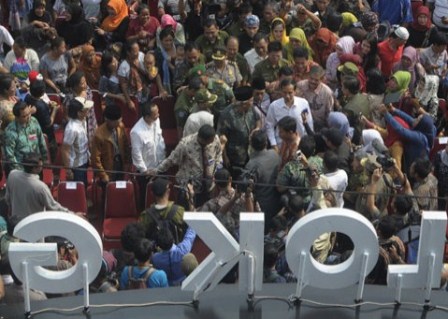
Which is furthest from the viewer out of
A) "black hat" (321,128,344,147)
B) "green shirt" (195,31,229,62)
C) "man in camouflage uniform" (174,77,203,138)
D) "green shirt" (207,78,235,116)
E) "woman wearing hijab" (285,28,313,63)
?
"green shirt" (195,31,229,62)

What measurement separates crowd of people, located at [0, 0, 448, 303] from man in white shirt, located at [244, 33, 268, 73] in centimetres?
3

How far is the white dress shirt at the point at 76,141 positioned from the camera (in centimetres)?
1150

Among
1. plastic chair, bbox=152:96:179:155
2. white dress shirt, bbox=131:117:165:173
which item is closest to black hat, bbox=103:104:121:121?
white dress shirt, bbox=131:117:165:173

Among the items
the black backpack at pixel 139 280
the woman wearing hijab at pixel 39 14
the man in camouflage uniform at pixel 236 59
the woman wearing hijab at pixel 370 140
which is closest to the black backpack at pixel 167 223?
the black backpack at pixel 139 280

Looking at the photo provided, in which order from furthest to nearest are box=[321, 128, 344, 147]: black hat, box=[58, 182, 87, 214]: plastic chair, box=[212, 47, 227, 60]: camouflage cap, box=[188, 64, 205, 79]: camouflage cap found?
1. box=[212, 47, 227, 60]: camouflage cap
2. box=[188, 64, 205, 79]: camouflage cap
3. box=[58, 182, 87, 214]: plastic chair
4. box=[321, 128, 344, 147]: black hat

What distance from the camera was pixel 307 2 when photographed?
1515cm

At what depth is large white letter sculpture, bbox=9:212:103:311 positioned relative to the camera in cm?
723

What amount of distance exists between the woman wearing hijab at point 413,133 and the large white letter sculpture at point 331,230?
13.9ft

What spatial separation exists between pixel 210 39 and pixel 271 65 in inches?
43.2

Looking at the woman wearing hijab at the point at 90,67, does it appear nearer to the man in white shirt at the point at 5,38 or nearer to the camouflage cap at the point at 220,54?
the man in white shirt at the point at 5,38

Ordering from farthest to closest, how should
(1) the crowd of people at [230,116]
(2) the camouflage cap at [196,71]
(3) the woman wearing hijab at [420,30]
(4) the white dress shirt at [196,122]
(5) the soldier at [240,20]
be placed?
(3) the woman wearing hijab at [420,30], (5) the soldier at [240,20], (2) the camouflage cap at [196,71], (4) the white dress shirt at [196,122], (1) the crowd of people at [230,116]

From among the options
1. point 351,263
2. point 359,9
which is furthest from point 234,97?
point 351,263

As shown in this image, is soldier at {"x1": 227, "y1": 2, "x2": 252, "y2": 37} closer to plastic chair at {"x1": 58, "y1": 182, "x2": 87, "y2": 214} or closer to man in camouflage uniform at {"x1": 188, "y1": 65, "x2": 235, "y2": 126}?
man in camouflage uniform at {"x1": 188, "y1": 65, "x2": 235, "y2": 126}

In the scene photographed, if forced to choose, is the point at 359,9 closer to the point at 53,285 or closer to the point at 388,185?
the point at 388,185
